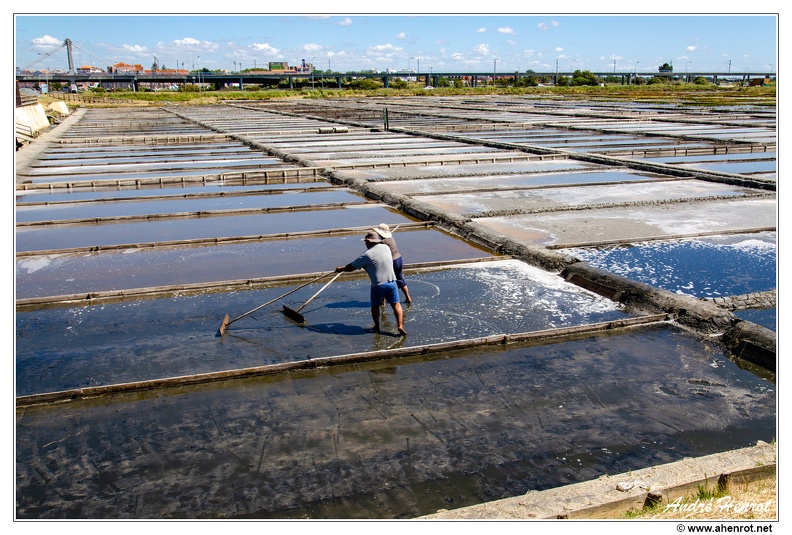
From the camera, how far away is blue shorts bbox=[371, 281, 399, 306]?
5.41 m

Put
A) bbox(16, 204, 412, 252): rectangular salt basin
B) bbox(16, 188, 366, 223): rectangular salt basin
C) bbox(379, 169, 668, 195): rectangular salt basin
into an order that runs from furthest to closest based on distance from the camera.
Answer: bbox(379, 169, 668, 195): rectangular salt basin < bbox(16, 188, 366, 223): rectangular salt basin < bbox(16, 204, 412, 252): rectangular salt basin

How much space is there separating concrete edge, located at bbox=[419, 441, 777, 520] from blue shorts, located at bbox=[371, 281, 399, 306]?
2369 millimetres

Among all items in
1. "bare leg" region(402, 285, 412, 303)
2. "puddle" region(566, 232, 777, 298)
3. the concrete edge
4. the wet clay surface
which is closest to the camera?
the concrete edge

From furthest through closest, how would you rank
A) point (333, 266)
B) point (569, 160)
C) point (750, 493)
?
point (569, 160) < point (333, 266) < point (750, 493)

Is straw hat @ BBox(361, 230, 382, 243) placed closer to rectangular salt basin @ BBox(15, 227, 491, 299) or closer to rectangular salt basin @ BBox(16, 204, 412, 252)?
rectangular salt basin @ BBox(15, 227, 491, 299)

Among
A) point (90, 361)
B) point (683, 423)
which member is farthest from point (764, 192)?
point (90, 361)

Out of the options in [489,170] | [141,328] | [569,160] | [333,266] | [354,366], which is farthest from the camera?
[569,160]

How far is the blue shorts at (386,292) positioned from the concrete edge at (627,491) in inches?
93.2

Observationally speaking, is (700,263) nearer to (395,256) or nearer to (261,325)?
(395,256)

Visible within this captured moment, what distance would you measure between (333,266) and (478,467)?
4284mm

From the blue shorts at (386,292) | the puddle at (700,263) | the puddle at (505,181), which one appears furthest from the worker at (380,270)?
the puddle at (505,181)

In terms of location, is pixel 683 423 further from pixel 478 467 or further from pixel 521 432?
pixel 478 467

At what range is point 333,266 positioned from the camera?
7.73 meters

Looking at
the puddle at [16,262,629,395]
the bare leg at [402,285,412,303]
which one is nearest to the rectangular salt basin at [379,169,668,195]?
the puddle at [16,262,629,395]
